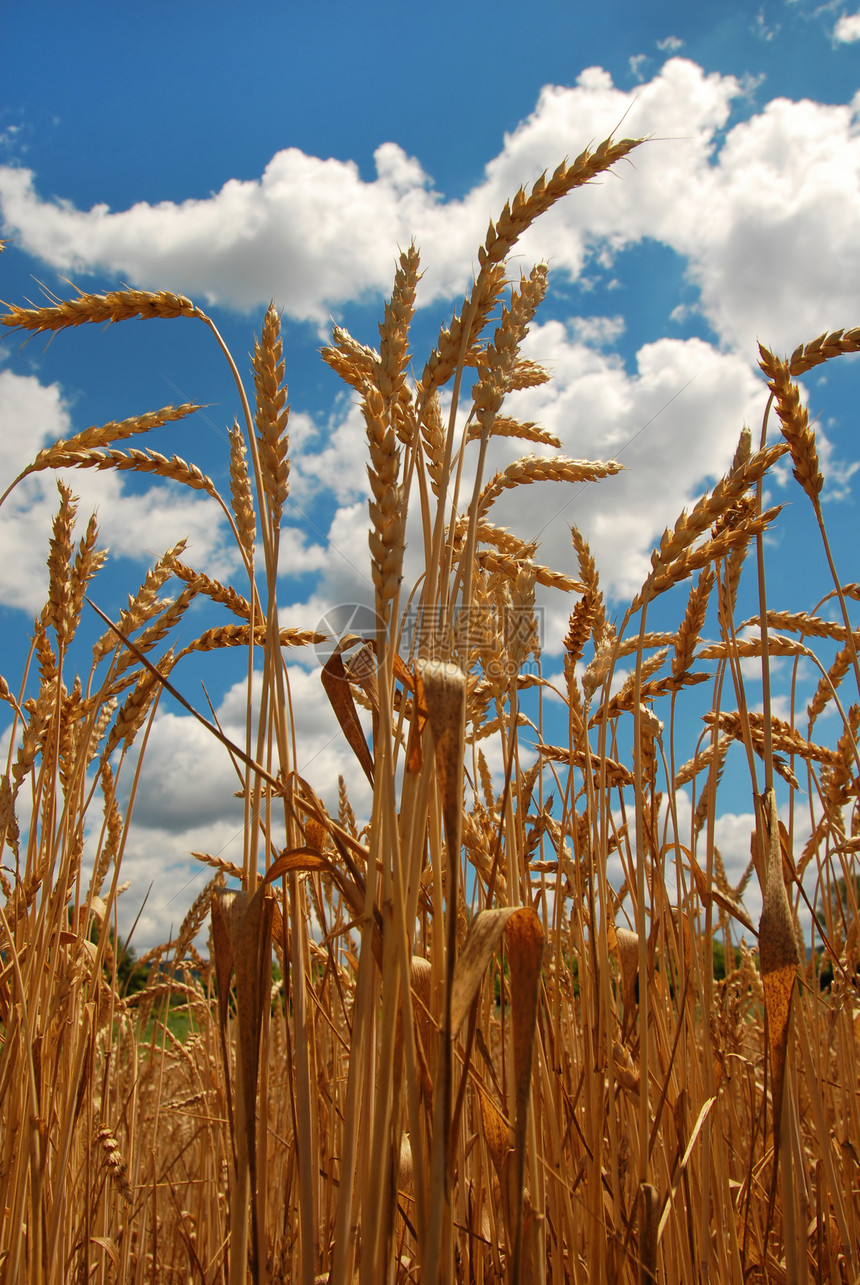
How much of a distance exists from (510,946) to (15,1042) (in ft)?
3.27

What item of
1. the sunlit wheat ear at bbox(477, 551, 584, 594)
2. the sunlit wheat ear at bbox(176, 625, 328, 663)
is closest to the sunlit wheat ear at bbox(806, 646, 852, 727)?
the sunlit wheat ear at bbox(477, 551, 584, 594)

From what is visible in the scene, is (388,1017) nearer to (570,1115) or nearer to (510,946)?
(510,946)

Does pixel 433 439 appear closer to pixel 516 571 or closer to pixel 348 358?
pixel 348 358

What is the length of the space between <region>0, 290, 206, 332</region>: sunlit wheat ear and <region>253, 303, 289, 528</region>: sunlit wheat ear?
0.23 metres

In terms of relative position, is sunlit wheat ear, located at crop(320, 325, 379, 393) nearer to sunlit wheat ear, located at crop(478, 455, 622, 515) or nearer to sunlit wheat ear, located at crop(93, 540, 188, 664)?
sunlit wheat ear, located at crop(478, 455, 622, 515)

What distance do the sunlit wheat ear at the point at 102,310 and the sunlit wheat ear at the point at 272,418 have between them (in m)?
0.23

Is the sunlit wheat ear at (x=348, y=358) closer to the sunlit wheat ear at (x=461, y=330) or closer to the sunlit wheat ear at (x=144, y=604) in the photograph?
the sunlit wheat ear at (x=461, y=330)

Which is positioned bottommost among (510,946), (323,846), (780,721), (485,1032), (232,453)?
(485,1032)

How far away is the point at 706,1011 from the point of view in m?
1.18

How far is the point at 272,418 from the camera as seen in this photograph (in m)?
0.83

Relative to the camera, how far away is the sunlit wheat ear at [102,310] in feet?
3.49

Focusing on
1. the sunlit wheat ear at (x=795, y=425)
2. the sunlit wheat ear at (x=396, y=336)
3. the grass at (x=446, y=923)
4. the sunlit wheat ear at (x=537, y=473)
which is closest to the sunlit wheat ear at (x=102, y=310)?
the grass at (x=446, y=923)

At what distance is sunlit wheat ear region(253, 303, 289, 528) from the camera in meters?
0.82

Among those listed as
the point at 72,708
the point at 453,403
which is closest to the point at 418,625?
the point at 453,403
